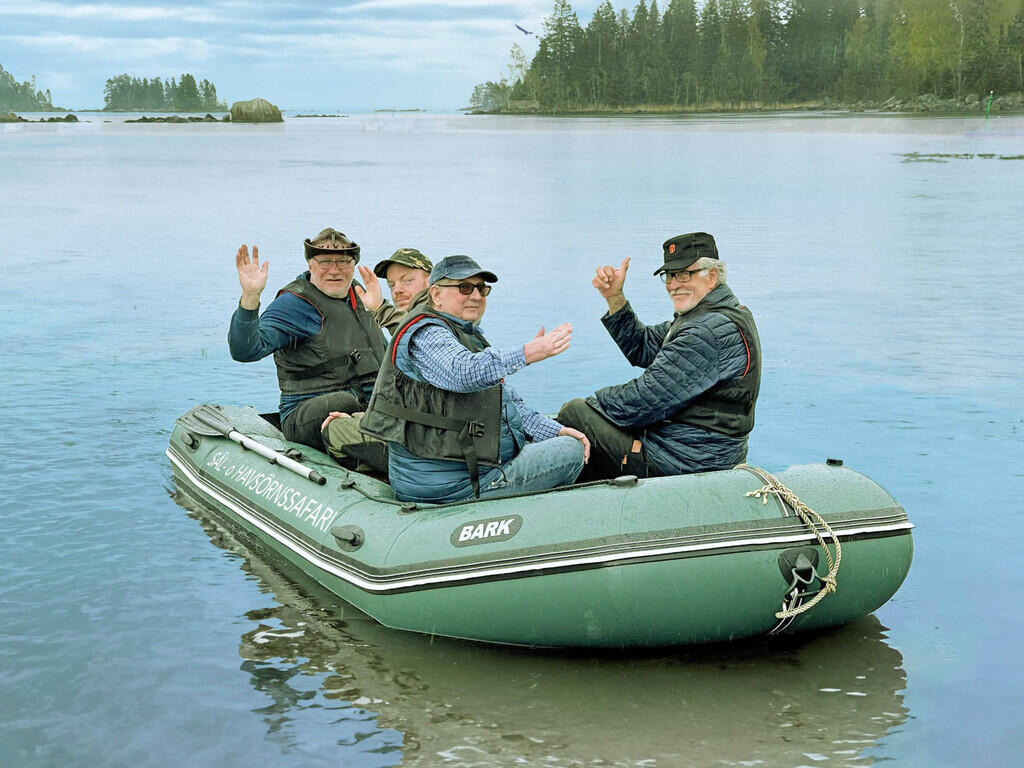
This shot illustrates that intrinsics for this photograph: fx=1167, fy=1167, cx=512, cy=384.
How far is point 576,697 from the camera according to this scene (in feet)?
16.8

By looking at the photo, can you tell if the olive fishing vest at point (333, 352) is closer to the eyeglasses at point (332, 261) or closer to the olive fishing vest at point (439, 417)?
the eyeglasses at point (332, 261)

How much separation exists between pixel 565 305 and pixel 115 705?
10.2 meters

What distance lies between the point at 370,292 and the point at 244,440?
1.31 metres

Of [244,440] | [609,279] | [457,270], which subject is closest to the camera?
[457,270]

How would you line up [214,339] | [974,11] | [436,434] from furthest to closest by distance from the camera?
[974,11] → [214,339] → [436,434]

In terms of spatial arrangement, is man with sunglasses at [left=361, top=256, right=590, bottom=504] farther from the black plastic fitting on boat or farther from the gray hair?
the gray hair

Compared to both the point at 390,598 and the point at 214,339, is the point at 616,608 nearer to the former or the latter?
the point at 390,598

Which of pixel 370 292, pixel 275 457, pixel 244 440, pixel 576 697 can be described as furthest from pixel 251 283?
pixel 576 697

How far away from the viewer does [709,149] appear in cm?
5284

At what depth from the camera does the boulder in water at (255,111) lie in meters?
134

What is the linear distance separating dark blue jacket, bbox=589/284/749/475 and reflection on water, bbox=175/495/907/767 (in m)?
0.94

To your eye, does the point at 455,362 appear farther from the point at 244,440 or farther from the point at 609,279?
the point at 244,440

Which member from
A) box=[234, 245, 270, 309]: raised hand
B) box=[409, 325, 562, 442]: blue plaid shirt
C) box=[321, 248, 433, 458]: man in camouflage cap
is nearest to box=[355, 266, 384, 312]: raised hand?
box=[321, 248, 433, 458]: man in camouflage cap

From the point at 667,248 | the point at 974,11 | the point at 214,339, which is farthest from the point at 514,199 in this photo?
the point at 974,11
